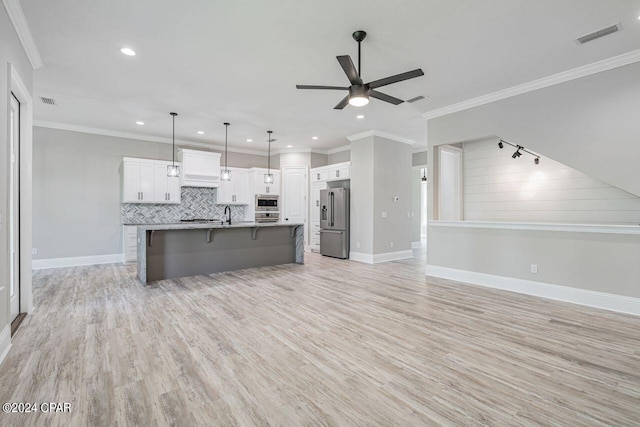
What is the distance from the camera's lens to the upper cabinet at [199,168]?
7359 mm

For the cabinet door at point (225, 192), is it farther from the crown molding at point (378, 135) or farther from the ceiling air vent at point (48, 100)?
the ceiling air vent at point (48, 100)

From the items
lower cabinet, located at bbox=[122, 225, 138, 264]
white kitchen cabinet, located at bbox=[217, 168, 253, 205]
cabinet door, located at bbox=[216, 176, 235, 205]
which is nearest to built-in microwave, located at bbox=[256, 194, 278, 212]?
white kitchen cabinet, located at bbox=[217, 168, 253, 205]

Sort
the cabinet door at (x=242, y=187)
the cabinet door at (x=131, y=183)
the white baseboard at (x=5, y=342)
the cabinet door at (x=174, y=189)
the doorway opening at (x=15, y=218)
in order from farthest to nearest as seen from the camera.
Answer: the cabinet door at (x=242, y=187) → the cabinet door at (x=174, y=189) → the cabinet door at (x=131, y=183) → the doorway opening at (x=15, y=218) → the white baseboard at (x=5, y=342)

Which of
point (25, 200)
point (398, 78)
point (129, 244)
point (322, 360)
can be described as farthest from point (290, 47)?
point (129, 244)

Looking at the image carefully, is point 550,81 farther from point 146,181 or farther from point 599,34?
point 146,181

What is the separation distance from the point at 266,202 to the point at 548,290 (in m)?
6.70

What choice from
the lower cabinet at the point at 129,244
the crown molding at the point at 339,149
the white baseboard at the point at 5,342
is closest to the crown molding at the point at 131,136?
the crown molding at the point at 339,149

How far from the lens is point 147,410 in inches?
70.1

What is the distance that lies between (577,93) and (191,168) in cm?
747

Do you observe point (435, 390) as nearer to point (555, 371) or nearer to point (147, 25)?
point (555, 371)

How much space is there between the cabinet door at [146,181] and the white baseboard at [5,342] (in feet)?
15.8

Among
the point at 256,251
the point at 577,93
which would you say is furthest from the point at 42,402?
the point at 577,93

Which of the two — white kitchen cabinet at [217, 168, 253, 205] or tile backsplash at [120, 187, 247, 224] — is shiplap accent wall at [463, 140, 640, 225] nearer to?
white kitchen cabinet at [217, 168, 253, 205]

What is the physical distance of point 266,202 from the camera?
28.4 ft
